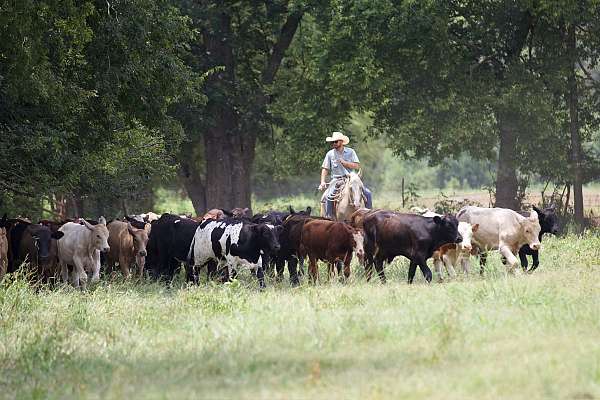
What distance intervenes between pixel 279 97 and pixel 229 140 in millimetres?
2530

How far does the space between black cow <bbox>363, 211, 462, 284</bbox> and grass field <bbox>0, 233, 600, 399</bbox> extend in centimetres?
143

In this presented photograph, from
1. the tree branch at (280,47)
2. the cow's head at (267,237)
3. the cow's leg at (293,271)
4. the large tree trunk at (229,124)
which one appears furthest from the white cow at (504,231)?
the tree branch at (280,47)

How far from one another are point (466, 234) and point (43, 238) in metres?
7.36

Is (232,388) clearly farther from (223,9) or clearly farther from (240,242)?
(223,9)

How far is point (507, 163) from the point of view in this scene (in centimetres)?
3669

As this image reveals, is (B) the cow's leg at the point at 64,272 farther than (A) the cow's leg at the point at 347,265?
Yes

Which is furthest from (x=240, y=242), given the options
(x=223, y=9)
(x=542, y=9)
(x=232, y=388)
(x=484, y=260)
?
(x=223, y=9)

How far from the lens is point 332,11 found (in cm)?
3591

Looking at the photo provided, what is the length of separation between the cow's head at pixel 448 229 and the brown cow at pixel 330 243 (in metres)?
1.29

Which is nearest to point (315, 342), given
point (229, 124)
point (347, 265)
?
point (347, 265)

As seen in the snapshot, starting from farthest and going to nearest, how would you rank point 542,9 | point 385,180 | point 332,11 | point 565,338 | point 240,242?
point 385,180 → point 332,11 → point 542,9 → point 240,242 → point 565,338

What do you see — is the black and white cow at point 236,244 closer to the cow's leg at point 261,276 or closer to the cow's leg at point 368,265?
the cow's leg at point 261,276

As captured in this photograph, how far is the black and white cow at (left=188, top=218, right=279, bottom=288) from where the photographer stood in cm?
1945

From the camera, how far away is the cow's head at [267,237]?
63.2 feet
